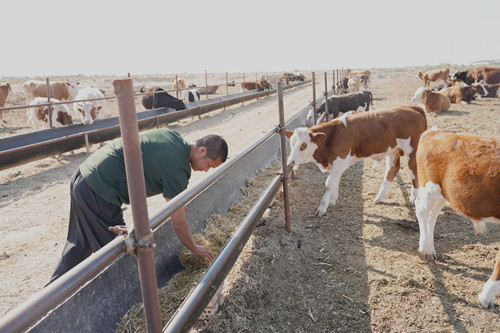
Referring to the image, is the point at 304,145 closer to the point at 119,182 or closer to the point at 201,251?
the point at 201,251

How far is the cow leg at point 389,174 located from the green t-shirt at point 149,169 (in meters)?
3.54

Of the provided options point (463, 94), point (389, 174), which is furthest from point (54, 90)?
point (463, 94)

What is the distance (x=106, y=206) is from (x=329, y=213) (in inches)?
124

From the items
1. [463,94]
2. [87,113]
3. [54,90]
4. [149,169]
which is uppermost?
[54,90]

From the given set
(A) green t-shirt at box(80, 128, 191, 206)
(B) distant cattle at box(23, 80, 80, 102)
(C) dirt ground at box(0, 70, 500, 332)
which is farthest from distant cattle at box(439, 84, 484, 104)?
(B) distant cattle at box(23, 80, 80, 102)

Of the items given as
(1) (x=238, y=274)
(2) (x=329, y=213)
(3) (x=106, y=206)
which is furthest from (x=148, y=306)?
(2) (x=329, y=213)

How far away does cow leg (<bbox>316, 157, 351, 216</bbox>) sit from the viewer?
199 inches

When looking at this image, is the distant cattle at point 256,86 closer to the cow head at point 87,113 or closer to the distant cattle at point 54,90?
the distant cattle at point 54,90

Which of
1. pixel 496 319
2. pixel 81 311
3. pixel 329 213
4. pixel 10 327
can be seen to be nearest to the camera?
pixel 10 327

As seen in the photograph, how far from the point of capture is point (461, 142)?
3518 millimetres

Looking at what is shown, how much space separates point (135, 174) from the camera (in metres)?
1.42

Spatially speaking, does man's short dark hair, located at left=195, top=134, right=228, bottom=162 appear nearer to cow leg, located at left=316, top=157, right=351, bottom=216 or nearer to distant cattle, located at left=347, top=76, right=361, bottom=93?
cow leg, located at left=316, top=157, right=351, bottom=216

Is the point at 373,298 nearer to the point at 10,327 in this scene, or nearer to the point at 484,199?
the point at 484,199

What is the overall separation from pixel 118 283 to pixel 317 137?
3488 millimetres
